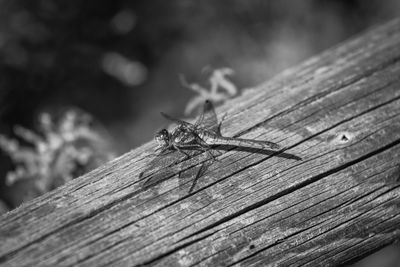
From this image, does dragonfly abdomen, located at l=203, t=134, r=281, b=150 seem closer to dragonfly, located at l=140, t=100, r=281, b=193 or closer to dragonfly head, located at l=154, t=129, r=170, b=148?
dragonfly, located at l=140, t=100, r=281, b=193

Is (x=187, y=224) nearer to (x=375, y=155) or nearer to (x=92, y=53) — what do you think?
(x=375, y=155)

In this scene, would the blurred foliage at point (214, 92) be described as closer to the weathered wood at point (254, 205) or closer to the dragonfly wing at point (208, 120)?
the dragonfly wing at point (208, 120)

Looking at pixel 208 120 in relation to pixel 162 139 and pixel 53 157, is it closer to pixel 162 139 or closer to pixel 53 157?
pixel 162 139

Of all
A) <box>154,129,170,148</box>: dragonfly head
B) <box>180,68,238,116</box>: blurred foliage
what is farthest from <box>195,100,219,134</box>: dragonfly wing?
<box>180,68,238,116</box>: blurred foliage

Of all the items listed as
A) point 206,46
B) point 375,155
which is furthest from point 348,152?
point 206,46

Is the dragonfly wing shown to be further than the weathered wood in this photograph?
Yes

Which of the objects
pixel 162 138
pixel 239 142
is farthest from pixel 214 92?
pixel 239 142

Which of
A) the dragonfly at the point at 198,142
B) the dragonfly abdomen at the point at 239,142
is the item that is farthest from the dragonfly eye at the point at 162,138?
the dragonfly abdomen at the point at 239,142
